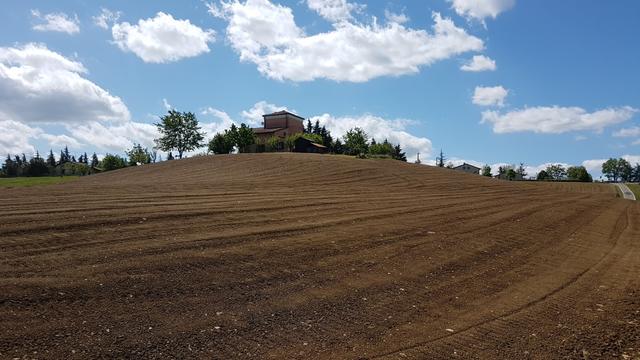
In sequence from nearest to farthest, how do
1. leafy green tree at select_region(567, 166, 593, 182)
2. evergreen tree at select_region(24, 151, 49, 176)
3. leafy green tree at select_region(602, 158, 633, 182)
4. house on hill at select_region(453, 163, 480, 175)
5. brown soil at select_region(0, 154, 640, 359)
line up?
1. brown soil at select_region(0, 154, 640, 359)
2. evergreen tree at select_region(24, 151, 49, 176)
3. leafy green tree at select_region(567, 166, 593, 182)
4. house on hill at select_region(453, 163, 480, 175)
5. leafy green tree at select_region(602, 158, 633, 182)

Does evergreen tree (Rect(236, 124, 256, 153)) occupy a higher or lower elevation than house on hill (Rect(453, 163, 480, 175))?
higher

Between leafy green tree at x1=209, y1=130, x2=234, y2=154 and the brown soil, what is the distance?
71515 mm

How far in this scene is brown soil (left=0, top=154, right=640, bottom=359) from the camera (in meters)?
6.35

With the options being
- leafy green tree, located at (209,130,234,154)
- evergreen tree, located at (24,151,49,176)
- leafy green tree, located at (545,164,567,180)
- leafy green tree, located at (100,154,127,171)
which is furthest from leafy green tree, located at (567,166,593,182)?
evergreen tree, located at (24,151,49,176)

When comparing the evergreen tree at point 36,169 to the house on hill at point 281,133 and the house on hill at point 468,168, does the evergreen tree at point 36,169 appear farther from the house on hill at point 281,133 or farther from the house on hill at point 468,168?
the house on hill at point 468,168

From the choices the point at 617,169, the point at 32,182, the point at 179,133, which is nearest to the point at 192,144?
the point at 179,133

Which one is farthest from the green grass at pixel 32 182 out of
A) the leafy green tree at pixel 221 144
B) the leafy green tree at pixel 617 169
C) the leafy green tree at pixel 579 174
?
the leafy green tree at pixel 617 169

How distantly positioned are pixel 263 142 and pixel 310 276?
8102 centimetres

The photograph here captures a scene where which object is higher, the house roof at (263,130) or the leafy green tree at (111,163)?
the house roof at (263,130)

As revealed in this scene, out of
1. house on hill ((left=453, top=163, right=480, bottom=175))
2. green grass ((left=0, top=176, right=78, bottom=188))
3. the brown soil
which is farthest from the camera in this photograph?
house on hill ((left=453, top=163, right=480, bottom=175))

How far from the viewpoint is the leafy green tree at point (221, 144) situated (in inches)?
3433

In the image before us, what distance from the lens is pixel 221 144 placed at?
8781cm

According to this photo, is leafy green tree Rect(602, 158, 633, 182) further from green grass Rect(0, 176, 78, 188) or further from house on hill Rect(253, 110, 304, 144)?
green grass Rect(0, 176, 78, 188)

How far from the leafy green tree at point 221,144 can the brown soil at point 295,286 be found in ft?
235
